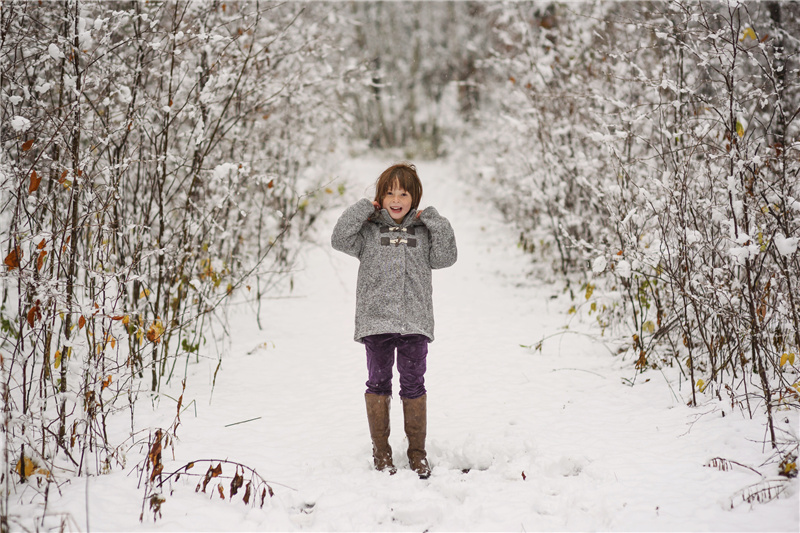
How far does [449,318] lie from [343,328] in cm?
121

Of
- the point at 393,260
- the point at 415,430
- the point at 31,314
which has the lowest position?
the point at 415,430

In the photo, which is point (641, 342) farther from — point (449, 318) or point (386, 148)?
point (386, 148)

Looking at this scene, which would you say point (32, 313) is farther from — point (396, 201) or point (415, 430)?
point (415, 430)

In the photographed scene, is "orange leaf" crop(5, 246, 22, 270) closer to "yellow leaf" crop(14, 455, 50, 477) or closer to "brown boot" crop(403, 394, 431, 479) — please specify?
"yellow leaf" crop(14, 455, 50, 477)

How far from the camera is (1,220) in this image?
13.5 ft

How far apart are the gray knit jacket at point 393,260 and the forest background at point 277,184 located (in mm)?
1050

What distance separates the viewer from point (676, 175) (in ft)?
10.8

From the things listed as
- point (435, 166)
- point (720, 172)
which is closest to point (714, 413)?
point (720, 172)

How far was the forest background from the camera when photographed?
274 cm

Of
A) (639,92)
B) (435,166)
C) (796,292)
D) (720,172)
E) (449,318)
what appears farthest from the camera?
(435,166)

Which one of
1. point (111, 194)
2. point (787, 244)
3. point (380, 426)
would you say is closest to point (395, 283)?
point (380, 426)

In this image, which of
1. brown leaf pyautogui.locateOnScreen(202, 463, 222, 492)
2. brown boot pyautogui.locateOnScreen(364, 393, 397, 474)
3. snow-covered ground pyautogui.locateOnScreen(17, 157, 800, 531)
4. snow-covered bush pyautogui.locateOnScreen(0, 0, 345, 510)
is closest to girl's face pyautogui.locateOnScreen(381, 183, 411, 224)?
brown boot pyautogui.locateOnScreen(364, 393, 397, 474)

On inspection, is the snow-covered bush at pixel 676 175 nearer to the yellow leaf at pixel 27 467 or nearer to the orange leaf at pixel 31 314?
the orange leaf at pixel 31 314

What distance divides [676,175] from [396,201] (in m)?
1.77
